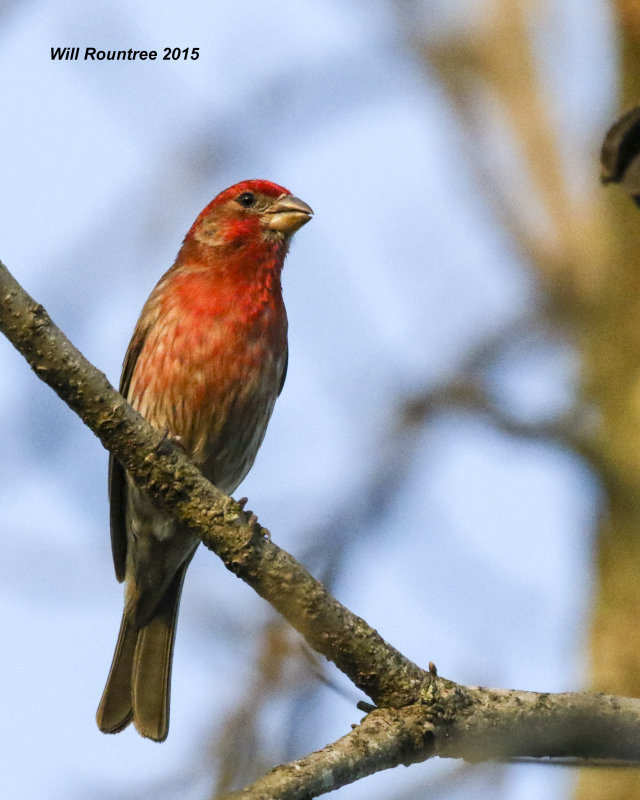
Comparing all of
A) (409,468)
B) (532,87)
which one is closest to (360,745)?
(409,468)

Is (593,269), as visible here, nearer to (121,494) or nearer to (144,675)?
(121,494)

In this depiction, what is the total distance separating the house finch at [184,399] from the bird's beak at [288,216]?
1 cm

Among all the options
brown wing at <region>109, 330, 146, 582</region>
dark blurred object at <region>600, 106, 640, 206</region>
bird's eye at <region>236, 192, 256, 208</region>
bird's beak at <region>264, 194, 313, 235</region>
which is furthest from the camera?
bird's eye at <region>236, 192, 256, 208</region>

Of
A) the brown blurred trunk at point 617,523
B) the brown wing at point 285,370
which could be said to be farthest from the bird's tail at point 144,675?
the brown blurred trunk at point 617,523

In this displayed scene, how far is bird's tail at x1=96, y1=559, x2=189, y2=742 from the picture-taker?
22.9ft

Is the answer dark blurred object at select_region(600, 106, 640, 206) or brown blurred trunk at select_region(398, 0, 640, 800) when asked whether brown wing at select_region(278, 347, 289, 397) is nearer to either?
brown blurred trunk at select_region(398, 0, 640, 800)

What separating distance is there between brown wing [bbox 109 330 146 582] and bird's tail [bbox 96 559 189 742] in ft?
1.16

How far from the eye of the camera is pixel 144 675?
7.12m

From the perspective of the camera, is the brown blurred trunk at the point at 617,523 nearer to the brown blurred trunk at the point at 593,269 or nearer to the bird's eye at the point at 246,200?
the brown blurred trunk at the point at 593,269

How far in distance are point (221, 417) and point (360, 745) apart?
2.98m

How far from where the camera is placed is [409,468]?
4828 millimetres

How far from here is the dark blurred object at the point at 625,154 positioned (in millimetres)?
3465

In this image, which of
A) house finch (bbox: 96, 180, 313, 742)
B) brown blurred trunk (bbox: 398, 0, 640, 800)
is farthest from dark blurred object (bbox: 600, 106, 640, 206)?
house finch (bbox: 96, 180, 313, 742)

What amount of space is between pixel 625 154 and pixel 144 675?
4.75m
